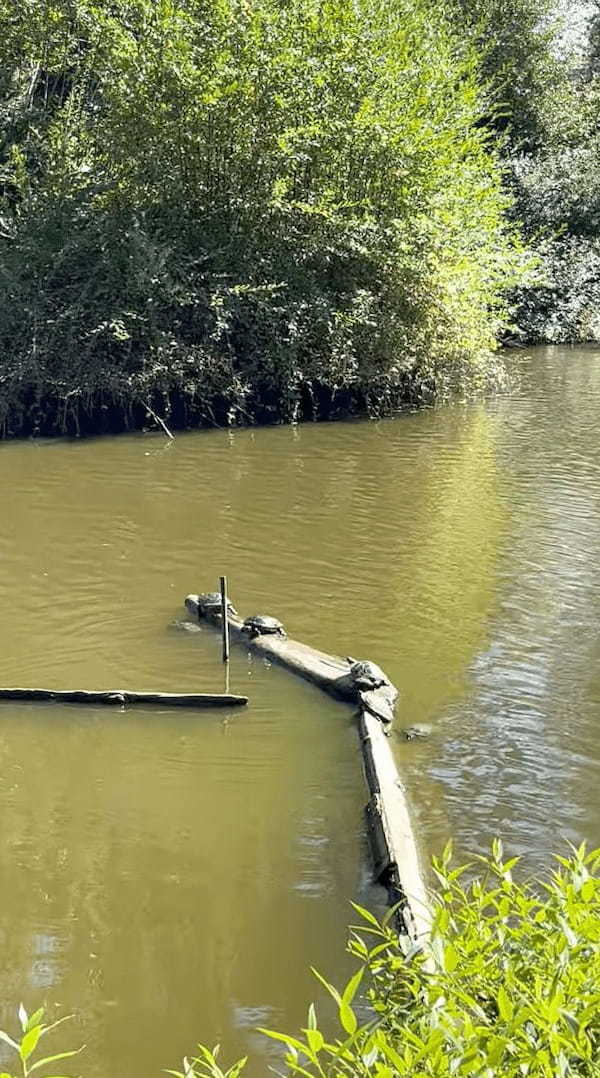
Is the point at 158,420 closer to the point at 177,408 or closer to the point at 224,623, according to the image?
the point at 177,408

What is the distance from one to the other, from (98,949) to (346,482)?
11029 mm

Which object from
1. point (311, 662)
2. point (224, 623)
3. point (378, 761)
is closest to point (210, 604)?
point (224, 623)

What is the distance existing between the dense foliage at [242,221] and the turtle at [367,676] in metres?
11.4

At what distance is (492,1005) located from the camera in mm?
2783

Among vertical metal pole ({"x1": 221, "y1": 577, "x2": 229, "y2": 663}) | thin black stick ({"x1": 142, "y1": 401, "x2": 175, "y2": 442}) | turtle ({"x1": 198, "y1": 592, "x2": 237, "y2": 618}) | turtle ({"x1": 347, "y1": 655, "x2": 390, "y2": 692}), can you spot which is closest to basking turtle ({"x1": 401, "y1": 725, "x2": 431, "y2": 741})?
turtle ({"x1": 347, "y1": 655, "x2": 390, "y2": 692})

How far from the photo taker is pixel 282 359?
64.6ft

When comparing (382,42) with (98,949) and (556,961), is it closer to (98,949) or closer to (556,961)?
(98,949)

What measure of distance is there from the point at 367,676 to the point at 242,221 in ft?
44.1

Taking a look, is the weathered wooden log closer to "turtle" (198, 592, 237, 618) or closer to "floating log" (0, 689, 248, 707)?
"turtle" (198, 592, 237, 618)

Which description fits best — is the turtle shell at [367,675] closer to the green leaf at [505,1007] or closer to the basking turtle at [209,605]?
the basking turtle at [209,605]

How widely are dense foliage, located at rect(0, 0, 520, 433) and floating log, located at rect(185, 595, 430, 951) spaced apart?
9.85 m

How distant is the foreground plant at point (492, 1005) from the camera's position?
2.40 m

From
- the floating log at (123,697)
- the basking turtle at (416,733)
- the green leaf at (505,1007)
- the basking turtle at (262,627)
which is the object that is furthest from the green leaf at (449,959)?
the basking turtle at (262,627)

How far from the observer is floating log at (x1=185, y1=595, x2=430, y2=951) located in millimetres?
5412
